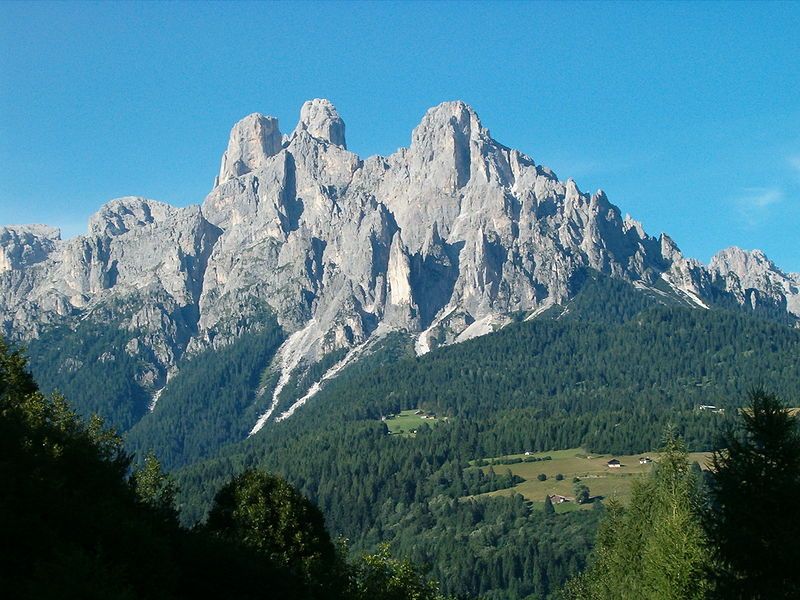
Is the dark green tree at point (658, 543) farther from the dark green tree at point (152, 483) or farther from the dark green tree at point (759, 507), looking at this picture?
the dark green tree at point (152, 483)

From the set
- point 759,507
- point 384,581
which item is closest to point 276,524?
point 384,581

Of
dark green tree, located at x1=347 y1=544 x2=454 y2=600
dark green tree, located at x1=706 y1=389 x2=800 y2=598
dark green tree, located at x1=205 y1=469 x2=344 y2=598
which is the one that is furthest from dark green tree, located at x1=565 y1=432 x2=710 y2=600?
dark green tree, located at x1=205 y1=469 x2=344 y2=598

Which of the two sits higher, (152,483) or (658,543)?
(152,483)

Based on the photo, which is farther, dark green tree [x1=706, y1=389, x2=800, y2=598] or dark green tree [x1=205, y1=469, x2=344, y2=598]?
dark green tree [x1=205, y1=469, x2=344, y2=598]

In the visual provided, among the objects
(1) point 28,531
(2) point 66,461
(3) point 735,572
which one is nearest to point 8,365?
(2) point 66,461

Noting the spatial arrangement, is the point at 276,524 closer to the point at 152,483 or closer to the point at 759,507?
the point at 152,483

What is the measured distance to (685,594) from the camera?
56219mm

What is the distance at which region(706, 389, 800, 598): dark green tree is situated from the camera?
132 feet

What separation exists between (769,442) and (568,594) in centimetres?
10261

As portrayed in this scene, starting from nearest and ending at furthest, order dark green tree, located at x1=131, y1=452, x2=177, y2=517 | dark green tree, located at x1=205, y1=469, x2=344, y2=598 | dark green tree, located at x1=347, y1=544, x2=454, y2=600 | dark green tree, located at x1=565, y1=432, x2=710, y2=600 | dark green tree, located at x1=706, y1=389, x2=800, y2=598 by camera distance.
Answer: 1. dark green tree, located at x1=706, y1=389, x2=800, y2=598
2. dark green tree, located at x1=565, y1=432, x2=710, y2=600
3. dark green tree, located at x1=347, y1=544, x2=454, y2=600
4. dark green tree, located at x1=205, y1=469, x2=344, y2=598
5. dark green tree, located at x1=131, y1=452, x2=177, y2=517

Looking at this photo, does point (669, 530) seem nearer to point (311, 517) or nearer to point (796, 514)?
point (796, 514)

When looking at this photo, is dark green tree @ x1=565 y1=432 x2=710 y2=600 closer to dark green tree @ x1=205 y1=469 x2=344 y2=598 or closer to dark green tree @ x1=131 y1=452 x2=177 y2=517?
dark green tree @ x1=205 y1=469 x2=344 y2=598

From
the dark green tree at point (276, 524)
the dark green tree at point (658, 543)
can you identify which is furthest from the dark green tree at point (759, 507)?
the dark green tree at point (276, 524)

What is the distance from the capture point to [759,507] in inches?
1636
